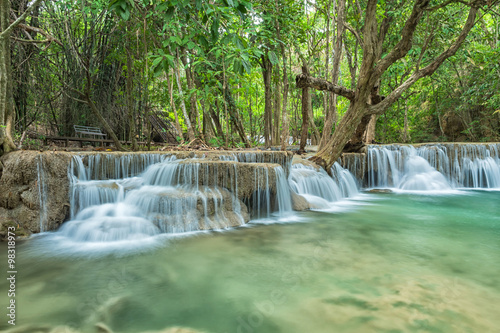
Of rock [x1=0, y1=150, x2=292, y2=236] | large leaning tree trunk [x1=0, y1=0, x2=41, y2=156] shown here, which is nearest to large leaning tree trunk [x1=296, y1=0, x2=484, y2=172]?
rock [x1=0, y1=150, x2=292, y2=236]

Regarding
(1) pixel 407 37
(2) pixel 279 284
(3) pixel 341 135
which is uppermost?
(1) pixel 407 37

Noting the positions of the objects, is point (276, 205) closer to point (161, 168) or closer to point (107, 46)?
point (161, 168)

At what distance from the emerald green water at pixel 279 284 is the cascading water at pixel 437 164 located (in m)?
6.05

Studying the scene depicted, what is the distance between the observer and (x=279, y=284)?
297 cm

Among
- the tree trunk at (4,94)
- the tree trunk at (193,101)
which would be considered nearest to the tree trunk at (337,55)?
the tree trunk at (193,101)

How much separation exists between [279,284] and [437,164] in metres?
10.8

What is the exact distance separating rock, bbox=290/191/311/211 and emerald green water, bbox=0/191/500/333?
1668 mm

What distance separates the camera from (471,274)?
10.5ft

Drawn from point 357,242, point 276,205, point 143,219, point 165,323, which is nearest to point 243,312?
point 165,323

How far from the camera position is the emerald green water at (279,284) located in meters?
2.33

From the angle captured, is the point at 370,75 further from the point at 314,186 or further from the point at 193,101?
the point at 193,101

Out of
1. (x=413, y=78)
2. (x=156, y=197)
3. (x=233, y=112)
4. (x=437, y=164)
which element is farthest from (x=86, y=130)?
(x=437, y=164)

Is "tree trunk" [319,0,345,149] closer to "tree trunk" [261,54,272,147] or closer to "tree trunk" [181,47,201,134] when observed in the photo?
"tree trunk" [261,54,272,147]

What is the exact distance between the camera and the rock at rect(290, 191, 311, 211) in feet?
21.7
